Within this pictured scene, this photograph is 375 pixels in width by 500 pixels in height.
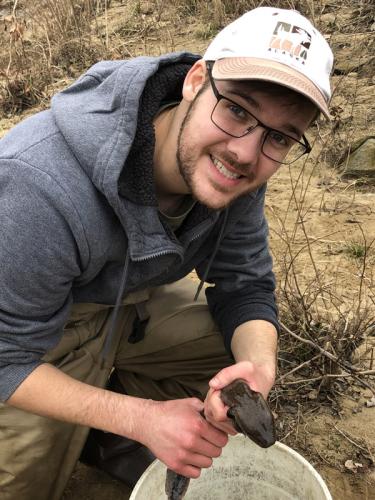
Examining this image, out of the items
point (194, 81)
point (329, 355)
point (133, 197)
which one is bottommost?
point (329, 355)

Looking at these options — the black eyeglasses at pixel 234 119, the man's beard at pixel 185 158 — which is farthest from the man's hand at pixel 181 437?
the black eyeglasses at pixel 234 119

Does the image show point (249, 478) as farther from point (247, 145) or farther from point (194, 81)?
point (194, 81)

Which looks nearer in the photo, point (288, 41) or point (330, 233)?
point (288, 41)

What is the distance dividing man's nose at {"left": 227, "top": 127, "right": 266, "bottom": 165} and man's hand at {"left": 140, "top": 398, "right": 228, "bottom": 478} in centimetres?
69

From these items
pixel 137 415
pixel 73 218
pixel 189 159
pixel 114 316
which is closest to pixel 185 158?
pixel 189 159

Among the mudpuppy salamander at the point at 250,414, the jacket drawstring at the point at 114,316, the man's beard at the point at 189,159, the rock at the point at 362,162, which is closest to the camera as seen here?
the mudpuppy salamander at the point at 250,414

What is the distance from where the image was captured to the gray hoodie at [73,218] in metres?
1.67

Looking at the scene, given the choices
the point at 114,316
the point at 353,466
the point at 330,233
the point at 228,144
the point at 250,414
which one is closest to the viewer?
the point at 250,414

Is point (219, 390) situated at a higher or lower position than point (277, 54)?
lower

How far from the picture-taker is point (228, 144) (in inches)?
70.2

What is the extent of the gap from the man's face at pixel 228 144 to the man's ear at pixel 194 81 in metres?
0.03

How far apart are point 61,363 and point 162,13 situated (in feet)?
17.6

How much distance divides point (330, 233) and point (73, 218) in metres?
2.35

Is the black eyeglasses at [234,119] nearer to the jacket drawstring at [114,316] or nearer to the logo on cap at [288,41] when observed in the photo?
the logo on cap at [288,41]
